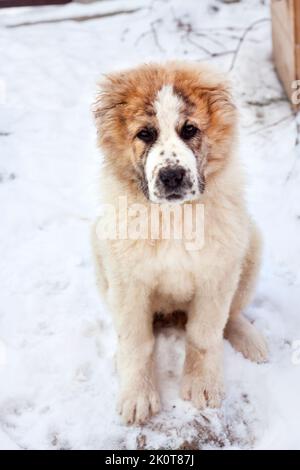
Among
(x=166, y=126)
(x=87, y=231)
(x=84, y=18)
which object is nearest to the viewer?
(x=166, y=126)

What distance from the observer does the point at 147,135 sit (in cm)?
281

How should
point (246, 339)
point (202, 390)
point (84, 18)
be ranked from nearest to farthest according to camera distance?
point (202, 390) < point (246, 339) < point (84, 18)

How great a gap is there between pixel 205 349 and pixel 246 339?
12.6 inches

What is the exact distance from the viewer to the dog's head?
2.70 metres

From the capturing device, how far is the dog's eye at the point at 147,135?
279 centimetres

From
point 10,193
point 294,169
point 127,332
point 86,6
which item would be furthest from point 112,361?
point 86,6

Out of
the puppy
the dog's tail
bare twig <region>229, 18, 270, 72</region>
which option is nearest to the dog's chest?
the puppy

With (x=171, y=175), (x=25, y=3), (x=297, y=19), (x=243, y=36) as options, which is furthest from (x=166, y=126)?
(x=25, y=3)

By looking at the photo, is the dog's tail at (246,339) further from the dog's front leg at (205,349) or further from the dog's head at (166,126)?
the dog's head at (166,126)

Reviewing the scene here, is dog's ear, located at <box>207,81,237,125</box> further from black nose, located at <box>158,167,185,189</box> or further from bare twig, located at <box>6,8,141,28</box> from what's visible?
bare twig, located at <box>6,8,141,28</box>

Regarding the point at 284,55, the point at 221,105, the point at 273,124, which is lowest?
the point at 273,124

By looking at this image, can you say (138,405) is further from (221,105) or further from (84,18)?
(84,18)

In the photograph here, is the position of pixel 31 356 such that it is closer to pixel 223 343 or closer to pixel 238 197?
pixel 223 343

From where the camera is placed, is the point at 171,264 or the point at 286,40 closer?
the point at 171,264
